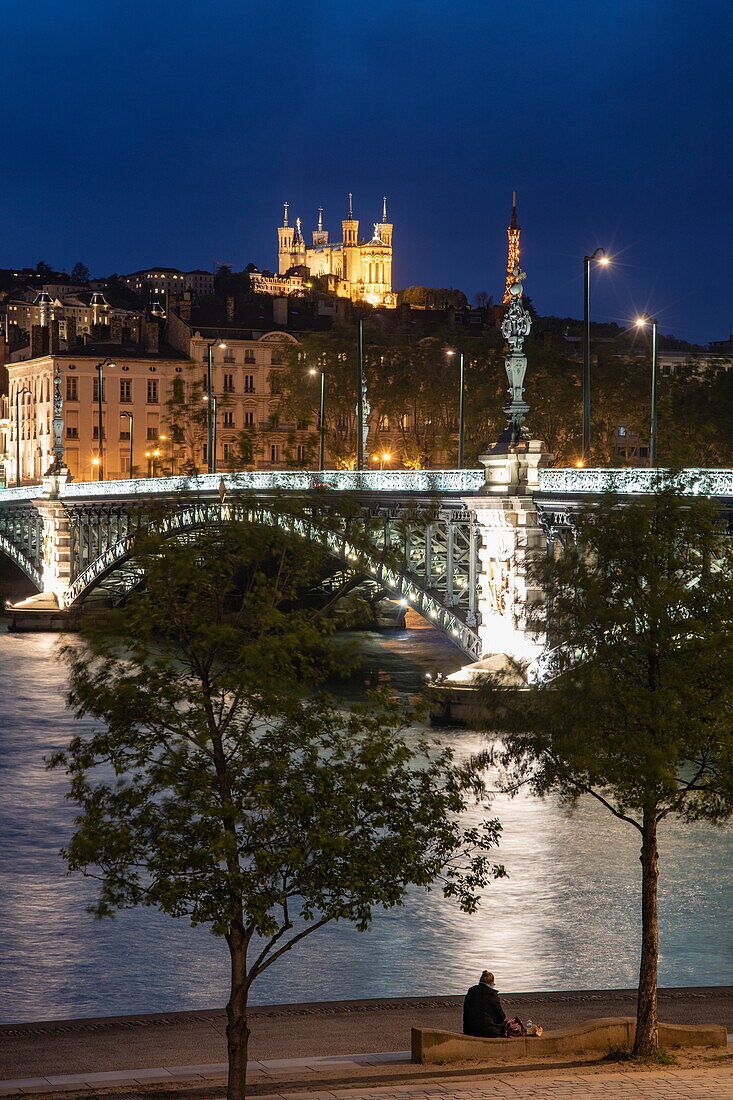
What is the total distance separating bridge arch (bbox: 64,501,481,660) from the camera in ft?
48.9

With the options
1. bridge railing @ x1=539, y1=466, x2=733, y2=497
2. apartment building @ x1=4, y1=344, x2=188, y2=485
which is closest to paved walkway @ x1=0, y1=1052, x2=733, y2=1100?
bridge railing @ x1=539, y1=466, x2=733, y2=497

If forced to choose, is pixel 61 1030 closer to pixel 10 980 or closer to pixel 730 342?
pixel 10 980

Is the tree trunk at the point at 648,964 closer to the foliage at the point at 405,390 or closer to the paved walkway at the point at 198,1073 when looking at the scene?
the paved walkway at the point at 198,1073

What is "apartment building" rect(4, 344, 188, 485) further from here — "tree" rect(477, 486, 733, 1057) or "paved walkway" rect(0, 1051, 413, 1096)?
Answer: "paved walkway" rect(0, 1051, 413, 1096)

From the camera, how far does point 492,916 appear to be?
23859 mm

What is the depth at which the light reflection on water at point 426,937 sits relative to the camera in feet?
66.3

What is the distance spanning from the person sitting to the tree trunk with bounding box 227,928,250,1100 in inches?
110

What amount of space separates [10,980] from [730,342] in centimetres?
10062

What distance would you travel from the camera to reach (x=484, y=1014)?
595 inches

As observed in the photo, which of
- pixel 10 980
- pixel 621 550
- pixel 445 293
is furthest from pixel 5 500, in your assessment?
pixel 445 293

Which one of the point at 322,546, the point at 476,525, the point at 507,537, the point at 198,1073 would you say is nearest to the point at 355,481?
the point at 476,525

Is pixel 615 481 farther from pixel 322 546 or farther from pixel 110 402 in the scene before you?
pixel 110 402

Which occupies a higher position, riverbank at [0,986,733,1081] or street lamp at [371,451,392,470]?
street lamp at [371,451,392,470]

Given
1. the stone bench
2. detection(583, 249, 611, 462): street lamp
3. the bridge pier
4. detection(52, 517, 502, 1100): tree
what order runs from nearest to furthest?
detection(52, 517, 502, 1100): tree < the stone bench < detection(583, 249, 611, 462): street lamp < the bridge pier
